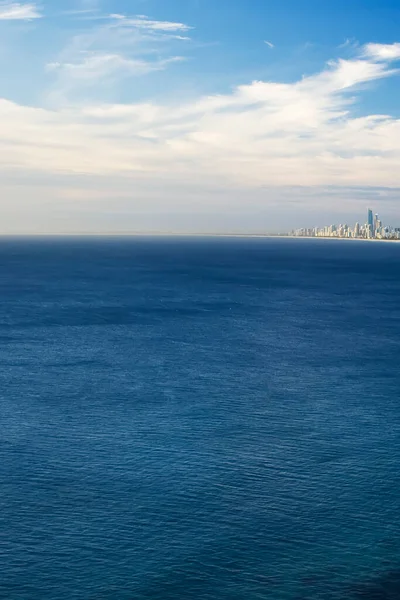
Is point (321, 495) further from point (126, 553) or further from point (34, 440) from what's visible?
point (34, 440)

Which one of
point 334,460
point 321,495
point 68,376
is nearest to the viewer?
point 321,495

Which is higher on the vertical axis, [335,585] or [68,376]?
[68,376]

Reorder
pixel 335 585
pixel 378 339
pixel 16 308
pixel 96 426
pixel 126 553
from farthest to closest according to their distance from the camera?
1. pixel 16 308
2. pixel 378 339
3. pixel 96 426
4. pixel 126 553
5. pixel 335 585

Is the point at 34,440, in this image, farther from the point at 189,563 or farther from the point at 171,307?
the point at 171,307

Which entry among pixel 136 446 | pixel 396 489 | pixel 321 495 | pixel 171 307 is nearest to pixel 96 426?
pixel 136 446

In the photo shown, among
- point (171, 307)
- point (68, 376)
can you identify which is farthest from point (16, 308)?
point (68, 376)

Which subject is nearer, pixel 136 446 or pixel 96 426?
pixel 136 446
